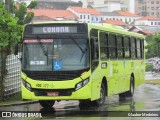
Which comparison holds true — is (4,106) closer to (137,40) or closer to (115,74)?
(115,74)

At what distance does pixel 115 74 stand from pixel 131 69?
3.05 meters

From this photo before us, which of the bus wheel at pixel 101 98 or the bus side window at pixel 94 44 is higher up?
the bus side window at pixel 94 44

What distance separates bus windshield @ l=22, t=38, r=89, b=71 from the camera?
633 inches

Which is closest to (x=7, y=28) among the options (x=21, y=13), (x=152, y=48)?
(x=21, y=13)

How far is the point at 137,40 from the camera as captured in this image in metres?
24.2

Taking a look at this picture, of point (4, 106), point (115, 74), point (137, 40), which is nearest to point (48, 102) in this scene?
point (4, 106)

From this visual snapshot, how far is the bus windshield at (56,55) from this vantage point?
1608 centimetres

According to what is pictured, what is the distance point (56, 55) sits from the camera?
16141 mm

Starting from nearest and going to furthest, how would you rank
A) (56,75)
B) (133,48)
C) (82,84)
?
(56,75)
(82,84)
(133,48)

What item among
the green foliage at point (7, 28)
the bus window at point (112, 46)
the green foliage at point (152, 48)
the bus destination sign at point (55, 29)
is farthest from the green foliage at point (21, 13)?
the green foliage at point (152, 48)

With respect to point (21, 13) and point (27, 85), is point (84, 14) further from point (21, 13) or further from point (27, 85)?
point (27, 85)

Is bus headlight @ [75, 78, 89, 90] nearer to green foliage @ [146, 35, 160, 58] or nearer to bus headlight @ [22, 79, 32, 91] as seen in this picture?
bus headlight @ [22, 79, 32, 91]

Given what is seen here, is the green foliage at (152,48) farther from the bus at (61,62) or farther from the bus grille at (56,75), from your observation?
the bus grille at (56,75)

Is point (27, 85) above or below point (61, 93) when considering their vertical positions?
above
